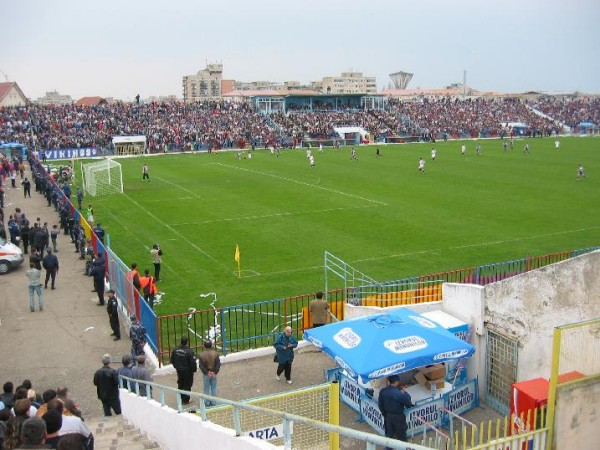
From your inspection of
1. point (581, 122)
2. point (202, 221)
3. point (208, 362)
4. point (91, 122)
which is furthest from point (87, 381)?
point (581, 122)

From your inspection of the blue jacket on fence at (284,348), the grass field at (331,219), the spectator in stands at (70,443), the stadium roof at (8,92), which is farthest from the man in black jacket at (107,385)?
the stadium roof at (8,92)

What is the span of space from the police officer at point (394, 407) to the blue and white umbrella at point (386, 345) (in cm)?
47

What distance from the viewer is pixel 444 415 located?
10.8m

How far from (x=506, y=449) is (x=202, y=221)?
74.7 feet

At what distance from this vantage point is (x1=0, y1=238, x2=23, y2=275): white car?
21078mm

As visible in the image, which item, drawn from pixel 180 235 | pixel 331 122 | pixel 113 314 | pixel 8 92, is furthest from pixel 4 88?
pixel 113 314

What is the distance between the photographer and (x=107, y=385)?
35.8 feet

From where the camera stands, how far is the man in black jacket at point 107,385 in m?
10.8

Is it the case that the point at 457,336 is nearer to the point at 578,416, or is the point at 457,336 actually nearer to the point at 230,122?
the point at 578,416

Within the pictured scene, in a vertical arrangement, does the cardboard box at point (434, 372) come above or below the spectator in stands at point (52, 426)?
below

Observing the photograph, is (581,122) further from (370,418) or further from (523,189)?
(370,418)

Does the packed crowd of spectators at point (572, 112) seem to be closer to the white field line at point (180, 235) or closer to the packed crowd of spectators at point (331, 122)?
the packed crowd of spectators at point (331, 122)

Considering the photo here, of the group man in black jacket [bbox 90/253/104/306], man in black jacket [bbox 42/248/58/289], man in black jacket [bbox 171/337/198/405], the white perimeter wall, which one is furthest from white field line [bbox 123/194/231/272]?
the white perimeter wall

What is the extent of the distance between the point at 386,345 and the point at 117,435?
4.62m
